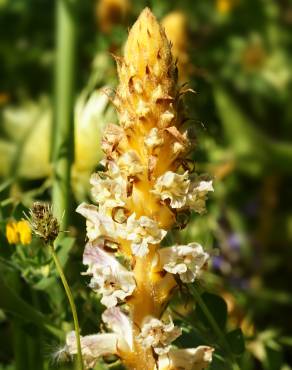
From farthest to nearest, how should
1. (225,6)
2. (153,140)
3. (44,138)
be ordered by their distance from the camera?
(225,6) → (44,138) → (153,140)

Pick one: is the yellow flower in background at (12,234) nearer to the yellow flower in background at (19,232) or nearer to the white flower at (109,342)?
the yellow flower in background at (19,232)

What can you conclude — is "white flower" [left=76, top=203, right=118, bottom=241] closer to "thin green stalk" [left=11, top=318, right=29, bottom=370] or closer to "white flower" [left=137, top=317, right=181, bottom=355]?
"white flower" [left=137, top=317, right=181, bottom=355]

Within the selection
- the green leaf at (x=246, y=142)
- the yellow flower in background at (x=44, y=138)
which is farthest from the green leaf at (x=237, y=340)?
the green leaf at (x=246, y=142)

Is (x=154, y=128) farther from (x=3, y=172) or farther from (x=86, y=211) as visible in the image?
(x=3, y=172)

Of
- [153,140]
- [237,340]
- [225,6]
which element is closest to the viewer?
[153,140]

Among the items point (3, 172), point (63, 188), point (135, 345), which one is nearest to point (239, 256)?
point (3, 172)

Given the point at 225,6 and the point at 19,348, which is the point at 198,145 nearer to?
the point at 19,348

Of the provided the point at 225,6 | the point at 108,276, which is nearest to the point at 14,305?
the point at 108,276
